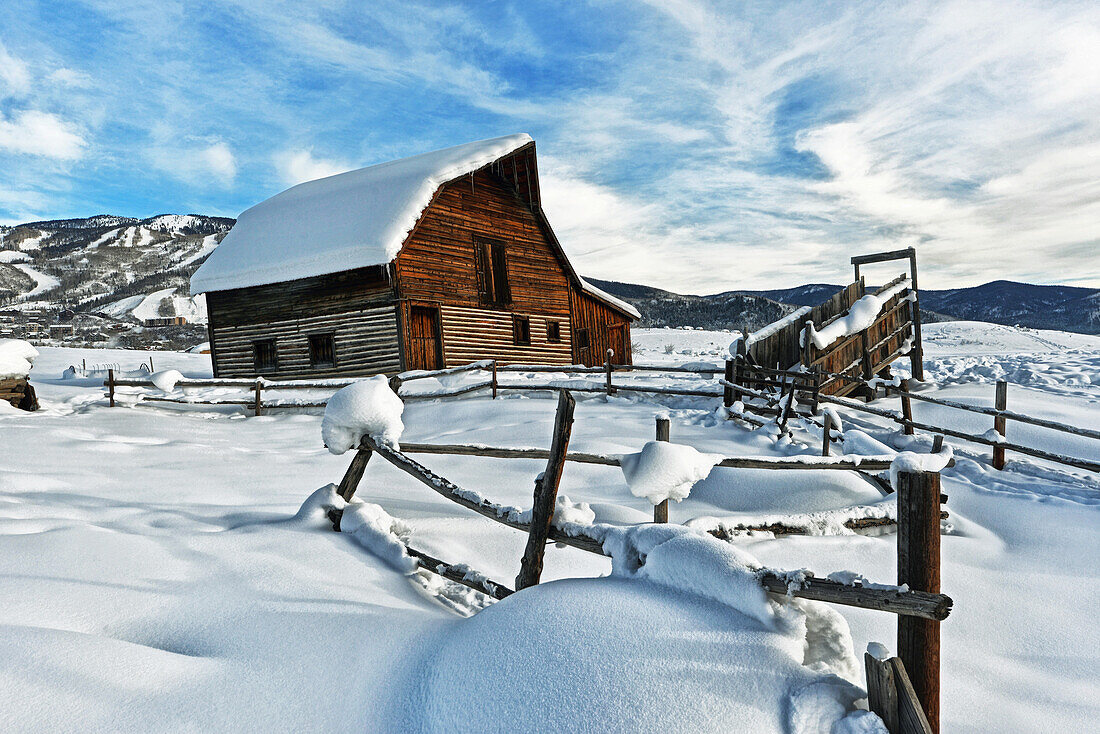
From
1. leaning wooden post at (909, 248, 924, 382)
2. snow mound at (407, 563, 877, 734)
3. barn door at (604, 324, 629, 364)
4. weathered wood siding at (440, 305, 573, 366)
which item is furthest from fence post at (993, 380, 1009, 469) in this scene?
barn door at (604, 324, 629, 364)

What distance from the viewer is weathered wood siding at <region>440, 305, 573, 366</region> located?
17.6 metres

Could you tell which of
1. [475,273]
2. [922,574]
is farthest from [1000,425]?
[475,273]

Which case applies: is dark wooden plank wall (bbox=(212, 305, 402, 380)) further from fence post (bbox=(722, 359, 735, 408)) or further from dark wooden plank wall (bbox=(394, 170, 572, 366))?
fence post (bbox=(722, 359, 735, 408))

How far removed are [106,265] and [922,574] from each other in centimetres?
18442

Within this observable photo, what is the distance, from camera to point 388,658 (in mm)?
2826

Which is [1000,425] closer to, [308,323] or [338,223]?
[338,223]

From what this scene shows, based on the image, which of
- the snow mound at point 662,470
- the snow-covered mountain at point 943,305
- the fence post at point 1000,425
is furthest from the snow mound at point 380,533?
the snow-covered mountain at point 943,305

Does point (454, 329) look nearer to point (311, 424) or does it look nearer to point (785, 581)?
point (311, 424)

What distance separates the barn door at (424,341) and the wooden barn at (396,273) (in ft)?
0.11

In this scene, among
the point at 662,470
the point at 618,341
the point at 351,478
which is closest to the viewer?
the point at 662,470

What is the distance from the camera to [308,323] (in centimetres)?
1759

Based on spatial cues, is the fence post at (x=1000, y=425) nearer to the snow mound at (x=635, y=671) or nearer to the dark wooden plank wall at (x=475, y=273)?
the snow mound at (x=635, y=671)

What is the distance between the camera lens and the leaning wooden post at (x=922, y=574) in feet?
7.68

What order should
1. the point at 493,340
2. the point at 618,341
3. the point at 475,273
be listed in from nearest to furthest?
the point at 475,273 < the point at 493,340 < the point at 618,341
